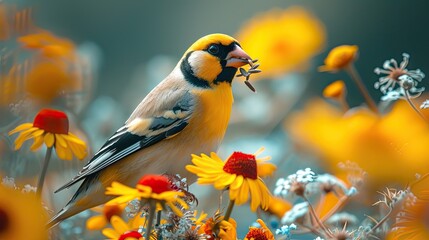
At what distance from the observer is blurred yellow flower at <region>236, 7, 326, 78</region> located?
1024 millimetres

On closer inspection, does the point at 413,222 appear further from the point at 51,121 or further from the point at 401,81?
the point at 51,121

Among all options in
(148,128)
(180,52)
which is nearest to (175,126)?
(148,128)

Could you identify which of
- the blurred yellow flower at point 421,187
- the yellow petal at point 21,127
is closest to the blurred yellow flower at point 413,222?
the blurred yellow flower at point 421,187

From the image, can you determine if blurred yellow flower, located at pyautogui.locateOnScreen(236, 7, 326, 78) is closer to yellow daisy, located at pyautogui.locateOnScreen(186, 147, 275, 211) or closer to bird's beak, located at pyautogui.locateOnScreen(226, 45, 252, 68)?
bird's beak, located at pyautogui.locateOnScreen(226, 45, 252, 68)

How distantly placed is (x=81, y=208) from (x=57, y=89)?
20 cm

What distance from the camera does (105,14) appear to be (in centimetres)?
215

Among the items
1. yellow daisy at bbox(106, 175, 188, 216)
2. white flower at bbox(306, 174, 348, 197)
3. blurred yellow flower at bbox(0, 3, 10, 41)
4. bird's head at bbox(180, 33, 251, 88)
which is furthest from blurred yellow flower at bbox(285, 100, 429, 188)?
blurred yellow flower at bbox(0, 3, 10, 41)

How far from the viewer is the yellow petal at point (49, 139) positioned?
68cm

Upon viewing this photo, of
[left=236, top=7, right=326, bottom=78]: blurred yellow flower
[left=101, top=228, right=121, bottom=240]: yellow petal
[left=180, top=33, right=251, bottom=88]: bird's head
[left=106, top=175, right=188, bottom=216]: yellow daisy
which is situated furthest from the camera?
[left=236, top=7, right=326, bottom=78]: blurred yellow flower

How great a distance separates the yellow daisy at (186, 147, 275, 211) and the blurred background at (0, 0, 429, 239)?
145 millimetres

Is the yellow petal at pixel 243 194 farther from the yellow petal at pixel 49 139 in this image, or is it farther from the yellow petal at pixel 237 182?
the yellow petal at pixel 49 139

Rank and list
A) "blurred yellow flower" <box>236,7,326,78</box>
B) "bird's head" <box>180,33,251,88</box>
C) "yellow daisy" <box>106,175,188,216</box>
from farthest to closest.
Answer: "blurred yellow flower" <box>236,7,326,78</box>
"bird's head" <box>180,33,251,88</box>
"yellow daisy" <box>106,175,188,216</box>

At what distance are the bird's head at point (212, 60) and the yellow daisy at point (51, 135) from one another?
167 mm

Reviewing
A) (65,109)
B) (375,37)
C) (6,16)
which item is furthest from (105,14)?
(6,16)
